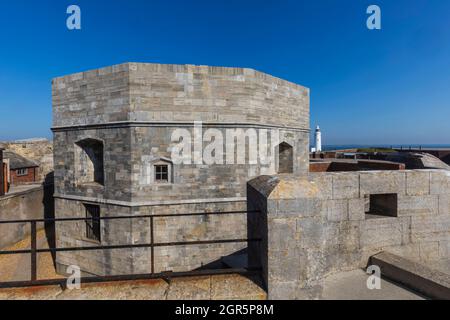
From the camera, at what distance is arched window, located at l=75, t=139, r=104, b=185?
9.22 metres

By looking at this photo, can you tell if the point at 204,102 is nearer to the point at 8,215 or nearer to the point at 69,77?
the point at 69,77

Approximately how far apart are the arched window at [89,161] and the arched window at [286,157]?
725 cm

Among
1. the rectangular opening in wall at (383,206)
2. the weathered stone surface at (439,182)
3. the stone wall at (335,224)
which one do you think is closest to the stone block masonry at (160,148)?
the rectangular opening in wall at (383,206)

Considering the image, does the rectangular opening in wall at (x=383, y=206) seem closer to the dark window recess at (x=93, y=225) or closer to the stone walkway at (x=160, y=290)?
the stone walkway at (x=160, y=290)

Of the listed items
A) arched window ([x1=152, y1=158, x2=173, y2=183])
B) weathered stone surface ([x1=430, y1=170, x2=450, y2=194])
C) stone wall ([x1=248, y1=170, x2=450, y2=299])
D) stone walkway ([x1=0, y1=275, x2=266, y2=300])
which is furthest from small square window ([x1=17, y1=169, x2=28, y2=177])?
weathered stone surface ([x1=430, y1=170, x2=450, y2=194])

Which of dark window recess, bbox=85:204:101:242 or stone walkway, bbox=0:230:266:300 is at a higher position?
stone walkway, bbox=0:230:266:300

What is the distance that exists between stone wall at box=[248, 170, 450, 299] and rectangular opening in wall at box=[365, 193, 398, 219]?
6cm

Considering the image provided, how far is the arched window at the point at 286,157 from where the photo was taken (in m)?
10.5

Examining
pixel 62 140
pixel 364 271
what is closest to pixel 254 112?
pixel 364 271

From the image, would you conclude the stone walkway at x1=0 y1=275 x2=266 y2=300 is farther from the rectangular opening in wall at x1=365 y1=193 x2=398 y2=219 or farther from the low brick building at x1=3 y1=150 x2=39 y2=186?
the low brick building at x1=3 y1=150 x2=39 y2=186

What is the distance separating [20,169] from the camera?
1956 cm

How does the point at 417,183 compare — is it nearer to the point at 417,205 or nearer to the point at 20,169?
the point at 417,205

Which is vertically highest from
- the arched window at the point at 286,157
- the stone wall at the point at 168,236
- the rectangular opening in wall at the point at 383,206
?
the arched window at the point at 286,157

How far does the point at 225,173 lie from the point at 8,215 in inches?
497
